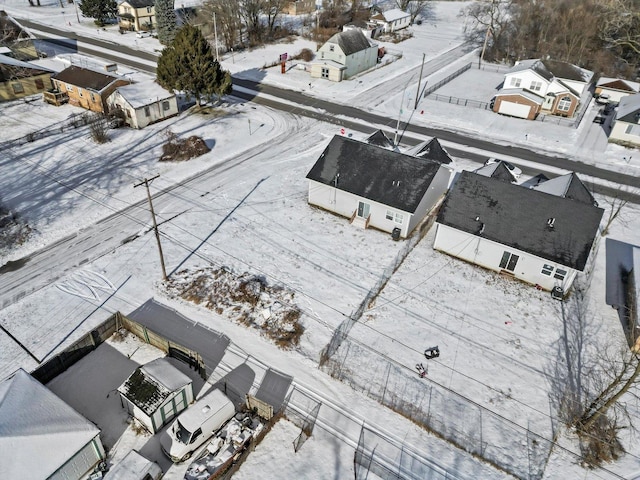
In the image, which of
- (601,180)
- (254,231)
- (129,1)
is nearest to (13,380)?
(254,231)

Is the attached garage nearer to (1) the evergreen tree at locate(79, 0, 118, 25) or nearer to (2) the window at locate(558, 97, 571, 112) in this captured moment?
(2) the window at locate(558, 97, 571, 112)

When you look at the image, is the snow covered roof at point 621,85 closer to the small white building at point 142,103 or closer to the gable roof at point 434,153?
the gable roof at point 434,153

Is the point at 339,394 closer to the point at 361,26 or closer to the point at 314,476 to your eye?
the point at 314,476

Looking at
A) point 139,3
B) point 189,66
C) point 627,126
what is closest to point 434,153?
point 627,126

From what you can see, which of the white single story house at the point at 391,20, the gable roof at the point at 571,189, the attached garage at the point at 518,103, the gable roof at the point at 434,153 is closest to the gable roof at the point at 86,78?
the gable roof at the point at 434,153

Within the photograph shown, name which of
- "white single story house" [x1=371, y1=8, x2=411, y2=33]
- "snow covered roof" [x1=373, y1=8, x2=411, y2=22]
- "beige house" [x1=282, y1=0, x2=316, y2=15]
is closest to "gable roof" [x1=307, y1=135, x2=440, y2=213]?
"white single story house" [x1=371, y1=8, x2=411, y2=33]

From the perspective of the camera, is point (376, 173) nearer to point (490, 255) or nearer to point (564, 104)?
point (490, 255)
